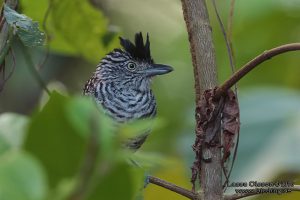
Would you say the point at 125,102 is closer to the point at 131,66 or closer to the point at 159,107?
the point at 131,66

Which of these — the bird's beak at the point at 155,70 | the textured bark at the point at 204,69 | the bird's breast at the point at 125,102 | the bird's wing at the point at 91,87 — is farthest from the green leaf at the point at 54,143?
Result: the bird's beak at the point at 155,70

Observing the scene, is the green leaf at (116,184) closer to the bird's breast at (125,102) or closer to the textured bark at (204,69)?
the textured bark at (204,69)

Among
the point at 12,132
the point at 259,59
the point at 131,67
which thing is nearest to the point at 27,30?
the point at 259,59

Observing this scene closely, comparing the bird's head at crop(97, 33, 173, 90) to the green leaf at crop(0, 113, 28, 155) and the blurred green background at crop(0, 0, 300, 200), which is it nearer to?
the blurred green background at crop(0, 0, 300, 200)

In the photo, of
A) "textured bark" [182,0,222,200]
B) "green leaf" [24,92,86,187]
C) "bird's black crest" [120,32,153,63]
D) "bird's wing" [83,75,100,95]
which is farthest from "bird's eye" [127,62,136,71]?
"green leaf" [24,92,86,187]

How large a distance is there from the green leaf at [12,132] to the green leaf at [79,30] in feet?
5.43

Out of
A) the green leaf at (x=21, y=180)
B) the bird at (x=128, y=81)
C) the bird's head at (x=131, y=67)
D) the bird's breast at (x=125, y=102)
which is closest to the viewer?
the green leaf at (x=21, y=180)

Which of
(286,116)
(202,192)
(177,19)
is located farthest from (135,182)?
(177,19)

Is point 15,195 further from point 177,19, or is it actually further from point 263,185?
point 177,19

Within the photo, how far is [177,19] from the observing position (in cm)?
416

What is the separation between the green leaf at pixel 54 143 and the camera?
1.98ft

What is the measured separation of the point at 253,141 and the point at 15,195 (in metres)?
2.05

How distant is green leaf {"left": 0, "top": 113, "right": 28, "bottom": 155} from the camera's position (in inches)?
26.1

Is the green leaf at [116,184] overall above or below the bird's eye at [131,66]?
below
